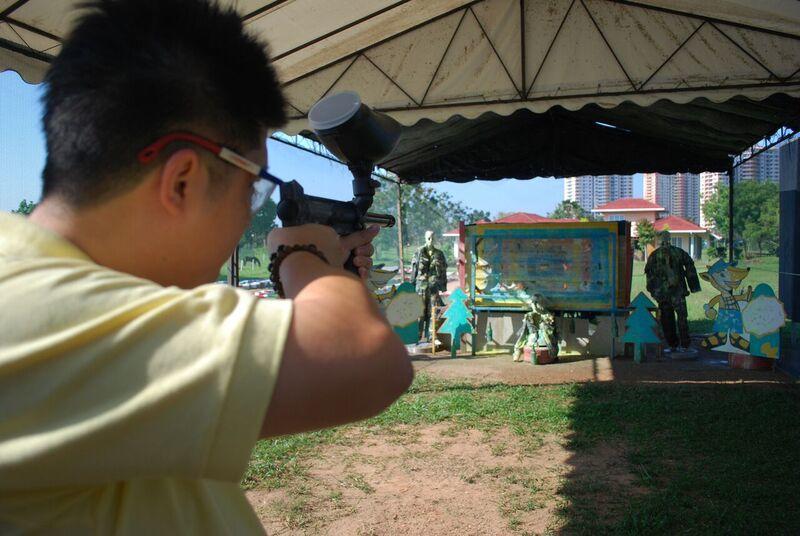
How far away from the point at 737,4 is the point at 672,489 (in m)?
3.44

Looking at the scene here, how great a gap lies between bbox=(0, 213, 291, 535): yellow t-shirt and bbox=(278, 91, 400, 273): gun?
0.44 metres

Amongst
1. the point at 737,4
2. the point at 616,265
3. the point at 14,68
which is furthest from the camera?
the point at 616,265

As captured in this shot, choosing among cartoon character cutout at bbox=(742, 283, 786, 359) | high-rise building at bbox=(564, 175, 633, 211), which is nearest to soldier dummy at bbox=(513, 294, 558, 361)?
cartoon character cutout at bbox=(742, 283, 786, 359)

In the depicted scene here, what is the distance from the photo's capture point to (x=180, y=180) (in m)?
0.77

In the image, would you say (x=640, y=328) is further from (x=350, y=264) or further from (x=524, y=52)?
(x=350, y=264)

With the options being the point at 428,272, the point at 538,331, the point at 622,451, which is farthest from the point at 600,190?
the point at 622,451

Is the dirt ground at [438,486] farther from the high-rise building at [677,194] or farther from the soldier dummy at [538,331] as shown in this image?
the high-rise building at [677,194]

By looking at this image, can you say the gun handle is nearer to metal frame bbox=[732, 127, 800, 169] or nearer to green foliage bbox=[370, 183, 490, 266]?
metal frame bbox=[732, 127, 800, 169]

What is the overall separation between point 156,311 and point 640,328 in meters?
8.52

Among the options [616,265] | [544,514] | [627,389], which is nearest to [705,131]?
[616,265]

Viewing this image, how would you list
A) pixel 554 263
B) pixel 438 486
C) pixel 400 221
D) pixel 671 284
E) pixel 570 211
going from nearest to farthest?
pixel 438 486, pixel 554 263, pixel 671 284, pixel 400 221, pixel 570 211

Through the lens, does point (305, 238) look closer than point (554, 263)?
Yes

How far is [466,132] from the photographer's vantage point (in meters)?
9.19

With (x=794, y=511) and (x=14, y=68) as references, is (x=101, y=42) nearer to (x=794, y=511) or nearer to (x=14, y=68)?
(x=14, y=68)
